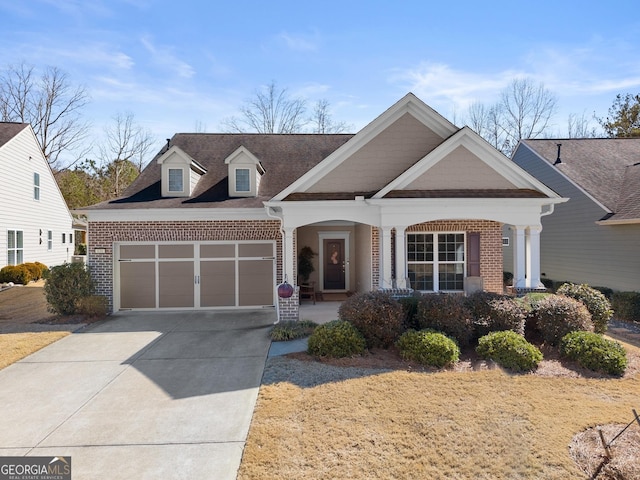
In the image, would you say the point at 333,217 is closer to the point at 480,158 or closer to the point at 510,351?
the point at 480,158

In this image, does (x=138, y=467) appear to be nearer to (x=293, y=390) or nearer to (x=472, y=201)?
(x=293, y=390)

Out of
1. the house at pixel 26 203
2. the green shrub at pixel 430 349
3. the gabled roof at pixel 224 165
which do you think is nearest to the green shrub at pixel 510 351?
the green shrub at pixel 430 349

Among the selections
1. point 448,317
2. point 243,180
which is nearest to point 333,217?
point 243,180

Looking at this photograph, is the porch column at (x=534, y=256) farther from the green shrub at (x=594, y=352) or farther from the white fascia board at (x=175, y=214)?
the white fascia board at (x=175, y=214)

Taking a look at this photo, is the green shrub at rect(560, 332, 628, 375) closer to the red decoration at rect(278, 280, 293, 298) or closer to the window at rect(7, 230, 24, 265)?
the red decoration at rect(278, 280, 293, 298)

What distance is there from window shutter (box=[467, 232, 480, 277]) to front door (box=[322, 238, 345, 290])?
5.00m

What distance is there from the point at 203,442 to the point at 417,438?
269 cm

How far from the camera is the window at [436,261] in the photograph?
40.9ft

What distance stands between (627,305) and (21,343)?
55.8 feet

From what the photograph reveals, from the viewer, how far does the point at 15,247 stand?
19516 millimetres

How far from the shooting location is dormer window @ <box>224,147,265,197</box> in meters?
13.4

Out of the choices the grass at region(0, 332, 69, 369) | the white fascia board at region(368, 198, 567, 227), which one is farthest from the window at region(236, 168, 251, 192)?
the grass at region(0, 332, 69, 369)

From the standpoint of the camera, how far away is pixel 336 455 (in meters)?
4.59

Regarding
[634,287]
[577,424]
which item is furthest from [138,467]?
[634,287]
